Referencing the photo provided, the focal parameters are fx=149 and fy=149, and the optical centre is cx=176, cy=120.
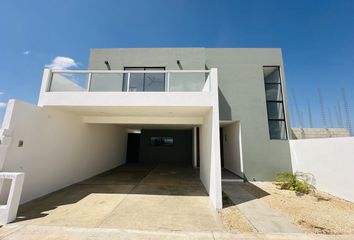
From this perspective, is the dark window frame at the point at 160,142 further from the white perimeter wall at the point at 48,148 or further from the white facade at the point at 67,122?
the white facade at the point at 67,122

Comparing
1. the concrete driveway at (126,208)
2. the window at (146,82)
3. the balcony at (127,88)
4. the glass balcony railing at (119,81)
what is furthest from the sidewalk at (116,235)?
the window at (146,82)

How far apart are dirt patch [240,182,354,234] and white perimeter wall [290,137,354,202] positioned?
1.17 feet

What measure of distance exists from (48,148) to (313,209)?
855 cm

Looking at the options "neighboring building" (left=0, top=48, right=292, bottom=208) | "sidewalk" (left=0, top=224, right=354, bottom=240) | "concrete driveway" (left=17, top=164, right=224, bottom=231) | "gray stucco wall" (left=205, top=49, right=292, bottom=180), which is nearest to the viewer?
"sidewalk" (left=0, top=224, right=354, bottom=240)

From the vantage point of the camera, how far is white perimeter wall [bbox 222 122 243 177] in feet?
25.2

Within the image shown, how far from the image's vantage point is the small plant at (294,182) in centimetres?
577

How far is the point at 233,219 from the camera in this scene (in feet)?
11.9

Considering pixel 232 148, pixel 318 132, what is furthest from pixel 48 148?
pixel 318 132

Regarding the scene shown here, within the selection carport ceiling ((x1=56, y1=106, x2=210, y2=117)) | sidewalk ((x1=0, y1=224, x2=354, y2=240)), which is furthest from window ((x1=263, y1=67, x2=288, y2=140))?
sidewalk ((x1=0, y1=224, x2=354, y2=240))

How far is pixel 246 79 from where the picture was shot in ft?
25.9

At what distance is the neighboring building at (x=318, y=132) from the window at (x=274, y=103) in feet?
5.69

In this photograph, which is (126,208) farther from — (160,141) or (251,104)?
(160,141)

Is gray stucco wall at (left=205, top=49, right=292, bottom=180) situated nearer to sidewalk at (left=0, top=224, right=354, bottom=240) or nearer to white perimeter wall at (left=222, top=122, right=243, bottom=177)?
white perimeter wall at (left=222, top=122, right=243, bottom=177)

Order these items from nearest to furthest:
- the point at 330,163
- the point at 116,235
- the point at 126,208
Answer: the point at 116,235
the point at 126,208
the point at 330,163
